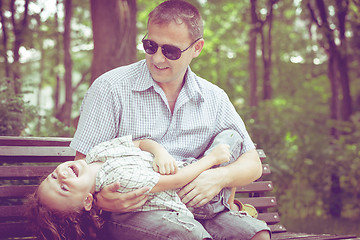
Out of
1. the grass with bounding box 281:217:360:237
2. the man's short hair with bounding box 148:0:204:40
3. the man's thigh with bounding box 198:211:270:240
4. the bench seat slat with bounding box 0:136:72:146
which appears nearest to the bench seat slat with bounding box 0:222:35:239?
the bench seat slat with bounding box 0:136:72:146

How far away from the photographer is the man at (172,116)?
3.02 metres

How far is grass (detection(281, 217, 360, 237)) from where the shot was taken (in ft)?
23.3

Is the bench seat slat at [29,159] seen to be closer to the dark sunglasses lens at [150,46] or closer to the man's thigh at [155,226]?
the man's thigh at [155,226]

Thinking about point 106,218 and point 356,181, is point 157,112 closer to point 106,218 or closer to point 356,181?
point 106,218

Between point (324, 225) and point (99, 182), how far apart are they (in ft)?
18.4

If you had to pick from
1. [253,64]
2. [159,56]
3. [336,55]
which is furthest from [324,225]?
[159,56]

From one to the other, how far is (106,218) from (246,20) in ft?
42.5

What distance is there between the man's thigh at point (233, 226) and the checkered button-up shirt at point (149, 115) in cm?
43

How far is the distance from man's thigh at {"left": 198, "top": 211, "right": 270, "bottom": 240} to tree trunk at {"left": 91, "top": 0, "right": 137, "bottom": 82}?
374 cm

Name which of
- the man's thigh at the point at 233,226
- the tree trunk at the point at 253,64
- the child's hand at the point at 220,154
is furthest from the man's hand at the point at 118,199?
the tree trunk at the point at 253,64

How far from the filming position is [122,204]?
2691 mm

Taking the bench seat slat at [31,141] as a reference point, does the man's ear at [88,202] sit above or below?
below

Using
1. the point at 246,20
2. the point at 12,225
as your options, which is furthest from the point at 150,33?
the point at 246,20

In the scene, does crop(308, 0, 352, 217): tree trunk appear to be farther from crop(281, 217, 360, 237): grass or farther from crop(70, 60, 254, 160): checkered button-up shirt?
crop(70, 60, 254, 160): checkered button-up shirt
